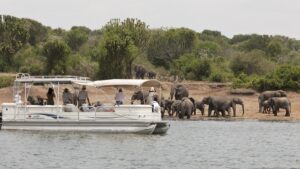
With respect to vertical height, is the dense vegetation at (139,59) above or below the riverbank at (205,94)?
above

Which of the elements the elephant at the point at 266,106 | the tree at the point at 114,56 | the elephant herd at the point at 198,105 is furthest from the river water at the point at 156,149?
the tree at the point at 114,56

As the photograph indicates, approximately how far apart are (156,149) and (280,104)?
19923 millimetres

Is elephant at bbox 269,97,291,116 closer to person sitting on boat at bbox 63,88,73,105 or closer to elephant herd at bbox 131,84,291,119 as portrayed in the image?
elephant herd at bbox 131,84,291,119

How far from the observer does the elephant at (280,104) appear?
176 ft

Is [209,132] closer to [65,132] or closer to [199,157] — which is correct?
[65,132]

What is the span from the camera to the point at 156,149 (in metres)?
35.1

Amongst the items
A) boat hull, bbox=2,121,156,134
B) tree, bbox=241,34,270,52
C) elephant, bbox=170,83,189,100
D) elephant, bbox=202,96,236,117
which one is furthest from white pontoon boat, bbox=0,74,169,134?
→ tree, bbox=241,34,270,52

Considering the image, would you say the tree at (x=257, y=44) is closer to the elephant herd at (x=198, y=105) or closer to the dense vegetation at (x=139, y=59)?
the dense vegetation at (x=139, y=59)

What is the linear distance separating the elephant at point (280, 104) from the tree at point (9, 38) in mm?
35717

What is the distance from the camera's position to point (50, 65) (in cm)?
7675

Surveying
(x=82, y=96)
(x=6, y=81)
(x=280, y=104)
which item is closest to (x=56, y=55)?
(x=6, y=81)

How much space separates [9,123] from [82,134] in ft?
11.8

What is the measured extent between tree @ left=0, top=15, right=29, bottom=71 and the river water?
42161 millimetres

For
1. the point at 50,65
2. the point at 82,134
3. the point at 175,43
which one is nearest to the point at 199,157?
the point at 82,134
